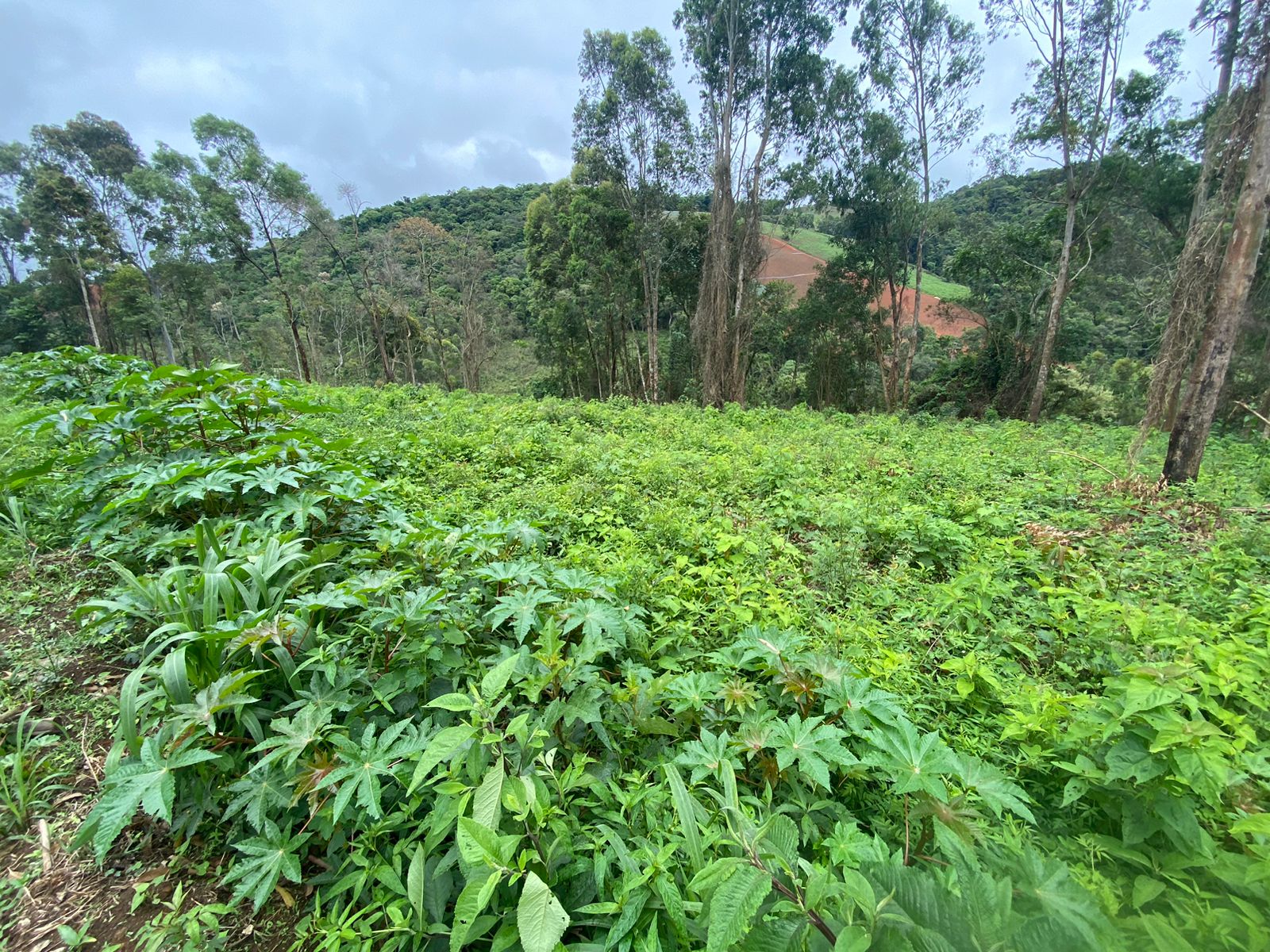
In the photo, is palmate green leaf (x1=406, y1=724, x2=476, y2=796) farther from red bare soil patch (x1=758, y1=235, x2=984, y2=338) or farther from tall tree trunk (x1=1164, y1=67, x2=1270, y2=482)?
red bare soil patch (x1=758, y1=235, x2=984, y2=338)

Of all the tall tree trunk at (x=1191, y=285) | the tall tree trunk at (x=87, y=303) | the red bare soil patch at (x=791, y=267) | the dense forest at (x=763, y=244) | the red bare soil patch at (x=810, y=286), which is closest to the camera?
the tall tree trunk at (x=1191, y=285)

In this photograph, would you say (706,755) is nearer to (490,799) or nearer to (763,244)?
(490,799)

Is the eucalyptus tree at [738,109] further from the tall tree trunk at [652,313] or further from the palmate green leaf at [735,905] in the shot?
the palmate green leaf at [735,905]

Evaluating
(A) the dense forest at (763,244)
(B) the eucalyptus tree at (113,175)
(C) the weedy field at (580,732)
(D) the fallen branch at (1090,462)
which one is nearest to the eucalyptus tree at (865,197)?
(A) the dense forest at (763,244)

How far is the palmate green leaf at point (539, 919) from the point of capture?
97cm

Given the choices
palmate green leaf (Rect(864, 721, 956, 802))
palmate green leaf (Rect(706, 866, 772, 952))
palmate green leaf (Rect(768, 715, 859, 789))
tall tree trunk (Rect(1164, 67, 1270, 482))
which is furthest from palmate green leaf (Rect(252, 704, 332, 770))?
tall tree trunk (Rect(1164, 67, 1270, 482))

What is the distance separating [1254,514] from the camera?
4.03 m

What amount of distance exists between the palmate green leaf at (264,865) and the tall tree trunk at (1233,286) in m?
7.48

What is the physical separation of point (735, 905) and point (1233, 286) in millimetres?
6918

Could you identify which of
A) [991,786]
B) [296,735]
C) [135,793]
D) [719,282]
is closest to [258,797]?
[296,735]

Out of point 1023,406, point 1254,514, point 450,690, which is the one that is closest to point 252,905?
point 450,690

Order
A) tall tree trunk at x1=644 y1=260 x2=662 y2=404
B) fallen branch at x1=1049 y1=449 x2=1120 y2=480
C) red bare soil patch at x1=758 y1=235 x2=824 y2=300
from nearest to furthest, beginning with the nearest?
fallen branch at x1=1049 y1=449 x2=1120 y2=480
tall tree trunk at x1=644 y1=260 x2=662 y2=404
red bare soil patch at x1=758 y1=235 x2=824 y2=300

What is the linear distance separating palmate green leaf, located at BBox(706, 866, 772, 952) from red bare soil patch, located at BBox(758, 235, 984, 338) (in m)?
18.9

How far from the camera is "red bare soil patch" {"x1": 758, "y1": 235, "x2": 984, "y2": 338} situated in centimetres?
1803
